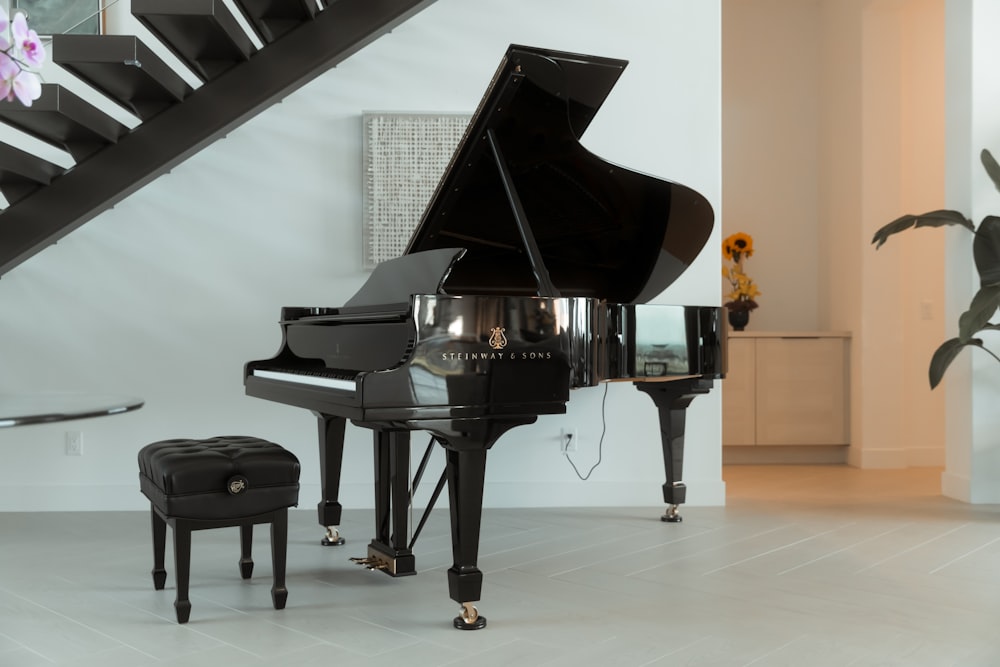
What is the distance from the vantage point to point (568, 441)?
4664 mm

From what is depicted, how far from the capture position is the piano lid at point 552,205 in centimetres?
303

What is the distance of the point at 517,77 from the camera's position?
2.92 meters

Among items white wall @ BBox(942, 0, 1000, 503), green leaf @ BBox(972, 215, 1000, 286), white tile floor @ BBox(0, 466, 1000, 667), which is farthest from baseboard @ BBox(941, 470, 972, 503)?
green leaf @ BBox(972, 215, 1000, 286)

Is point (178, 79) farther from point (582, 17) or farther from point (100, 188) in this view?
point (582, 17)

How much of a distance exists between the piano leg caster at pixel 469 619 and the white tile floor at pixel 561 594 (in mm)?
34

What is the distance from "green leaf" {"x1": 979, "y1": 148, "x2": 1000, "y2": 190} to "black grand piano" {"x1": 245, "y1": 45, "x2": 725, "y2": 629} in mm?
1752

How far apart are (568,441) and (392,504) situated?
169cm

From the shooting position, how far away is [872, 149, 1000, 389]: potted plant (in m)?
4.24

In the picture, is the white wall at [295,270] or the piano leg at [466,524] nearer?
the piano leg at [466,524]

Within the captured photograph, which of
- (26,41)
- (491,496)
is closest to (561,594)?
(491,496)

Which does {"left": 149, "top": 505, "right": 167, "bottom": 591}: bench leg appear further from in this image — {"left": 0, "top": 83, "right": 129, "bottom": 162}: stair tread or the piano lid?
{"left": 0, "top": 83, "right": 129, "bottom": 162}: stair tread

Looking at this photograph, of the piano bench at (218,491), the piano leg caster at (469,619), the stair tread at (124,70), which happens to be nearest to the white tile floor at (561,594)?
the piano leg caster at (469,619)

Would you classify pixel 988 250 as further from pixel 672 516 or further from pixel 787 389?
pixel 672 516

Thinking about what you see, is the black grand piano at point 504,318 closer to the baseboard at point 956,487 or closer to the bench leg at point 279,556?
the bench leg at point 279,556
